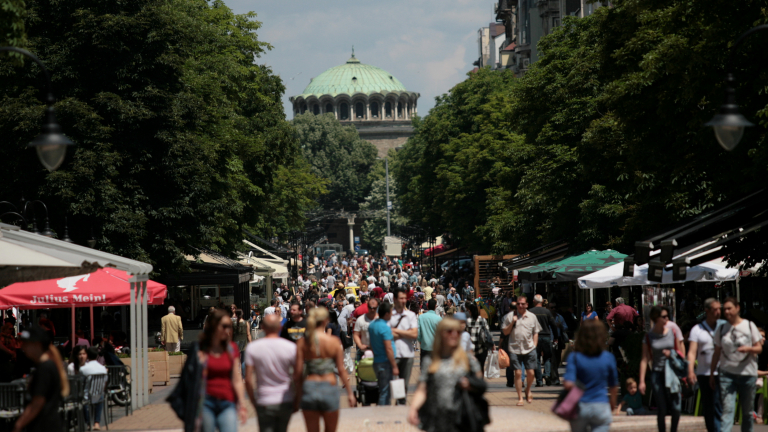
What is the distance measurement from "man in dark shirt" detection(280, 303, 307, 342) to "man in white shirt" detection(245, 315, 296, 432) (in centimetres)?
525

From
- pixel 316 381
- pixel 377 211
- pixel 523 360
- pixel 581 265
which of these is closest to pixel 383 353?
pixel 316 381

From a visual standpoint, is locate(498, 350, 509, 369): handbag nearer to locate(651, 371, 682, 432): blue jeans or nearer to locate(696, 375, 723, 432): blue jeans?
locate(651, 371, 682, 432): blue jeans

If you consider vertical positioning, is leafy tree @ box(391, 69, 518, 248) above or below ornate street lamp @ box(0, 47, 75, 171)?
above

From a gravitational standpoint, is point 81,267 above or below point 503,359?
above

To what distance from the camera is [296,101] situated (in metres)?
147

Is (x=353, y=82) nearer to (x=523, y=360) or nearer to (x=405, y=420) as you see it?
(x=523, y=360)

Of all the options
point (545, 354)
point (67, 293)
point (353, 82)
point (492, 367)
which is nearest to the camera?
point (67, 293)

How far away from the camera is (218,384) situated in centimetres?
801

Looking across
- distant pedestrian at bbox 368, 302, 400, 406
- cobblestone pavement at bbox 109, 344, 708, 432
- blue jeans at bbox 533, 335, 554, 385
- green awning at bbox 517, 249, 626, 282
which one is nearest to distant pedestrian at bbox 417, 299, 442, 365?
cobblestone pavement at bbox 109, 344, 708, 432

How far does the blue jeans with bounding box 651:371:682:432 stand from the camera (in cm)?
1046

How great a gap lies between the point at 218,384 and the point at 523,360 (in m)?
7.61

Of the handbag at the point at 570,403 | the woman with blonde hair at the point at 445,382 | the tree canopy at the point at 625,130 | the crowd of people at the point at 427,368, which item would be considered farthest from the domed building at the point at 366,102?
the woman with blonde hair at the point at 445,382

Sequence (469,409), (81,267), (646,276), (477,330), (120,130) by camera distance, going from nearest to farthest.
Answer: (469,409)
(81,267)
(477,330)
(646,276)
(120,130)

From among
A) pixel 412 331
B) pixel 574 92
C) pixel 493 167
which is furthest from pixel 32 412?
pixel 493 167
